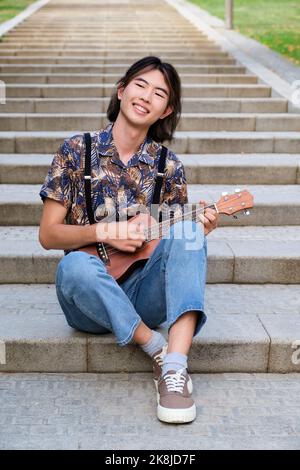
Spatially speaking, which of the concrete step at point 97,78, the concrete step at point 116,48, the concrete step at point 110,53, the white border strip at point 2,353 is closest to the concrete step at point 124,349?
the white border strip at point 2,353

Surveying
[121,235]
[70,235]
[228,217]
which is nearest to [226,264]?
[228,217]

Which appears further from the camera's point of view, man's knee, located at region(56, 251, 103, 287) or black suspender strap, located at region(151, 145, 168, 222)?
black suspender strap, located at region(151, 145, 168, 222)

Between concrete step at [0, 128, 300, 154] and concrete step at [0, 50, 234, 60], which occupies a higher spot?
concrete step at [0, 50, 234, 60]

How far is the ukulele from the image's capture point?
3000 mm

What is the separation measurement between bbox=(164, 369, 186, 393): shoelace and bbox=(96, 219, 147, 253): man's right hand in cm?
60

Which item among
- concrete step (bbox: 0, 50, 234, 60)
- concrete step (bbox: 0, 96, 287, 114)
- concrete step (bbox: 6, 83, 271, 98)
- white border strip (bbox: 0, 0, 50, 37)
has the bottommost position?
concrete step (bbox: 0, 96, 287, 114)

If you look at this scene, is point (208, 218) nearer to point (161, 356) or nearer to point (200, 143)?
point (161, 356)

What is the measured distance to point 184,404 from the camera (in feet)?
9.11

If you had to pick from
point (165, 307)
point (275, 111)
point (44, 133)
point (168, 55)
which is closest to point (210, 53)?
point (168, 55)

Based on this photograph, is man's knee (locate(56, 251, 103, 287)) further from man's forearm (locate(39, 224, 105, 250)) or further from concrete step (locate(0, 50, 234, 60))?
concrete step (locate(0, 50, 234, 60))

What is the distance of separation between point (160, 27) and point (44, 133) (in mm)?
7291

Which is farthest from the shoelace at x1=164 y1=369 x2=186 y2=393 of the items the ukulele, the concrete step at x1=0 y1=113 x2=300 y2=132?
the concrete step at x1=0 y1=113 x2=300 y2=132

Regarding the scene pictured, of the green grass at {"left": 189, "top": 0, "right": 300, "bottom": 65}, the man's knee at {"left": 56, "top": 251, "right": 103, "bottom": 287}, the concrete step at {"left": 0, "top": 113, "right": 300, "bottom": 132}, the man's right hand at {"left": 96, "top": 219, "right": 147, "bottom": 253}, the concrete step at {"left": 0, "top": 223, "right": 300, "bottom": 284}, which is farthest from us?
the green grass at {"left": 189, "top": 0, "right": 300, "bottom": 65}

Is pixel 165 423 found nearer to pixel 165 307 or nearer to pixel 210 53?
pixel 165 307
